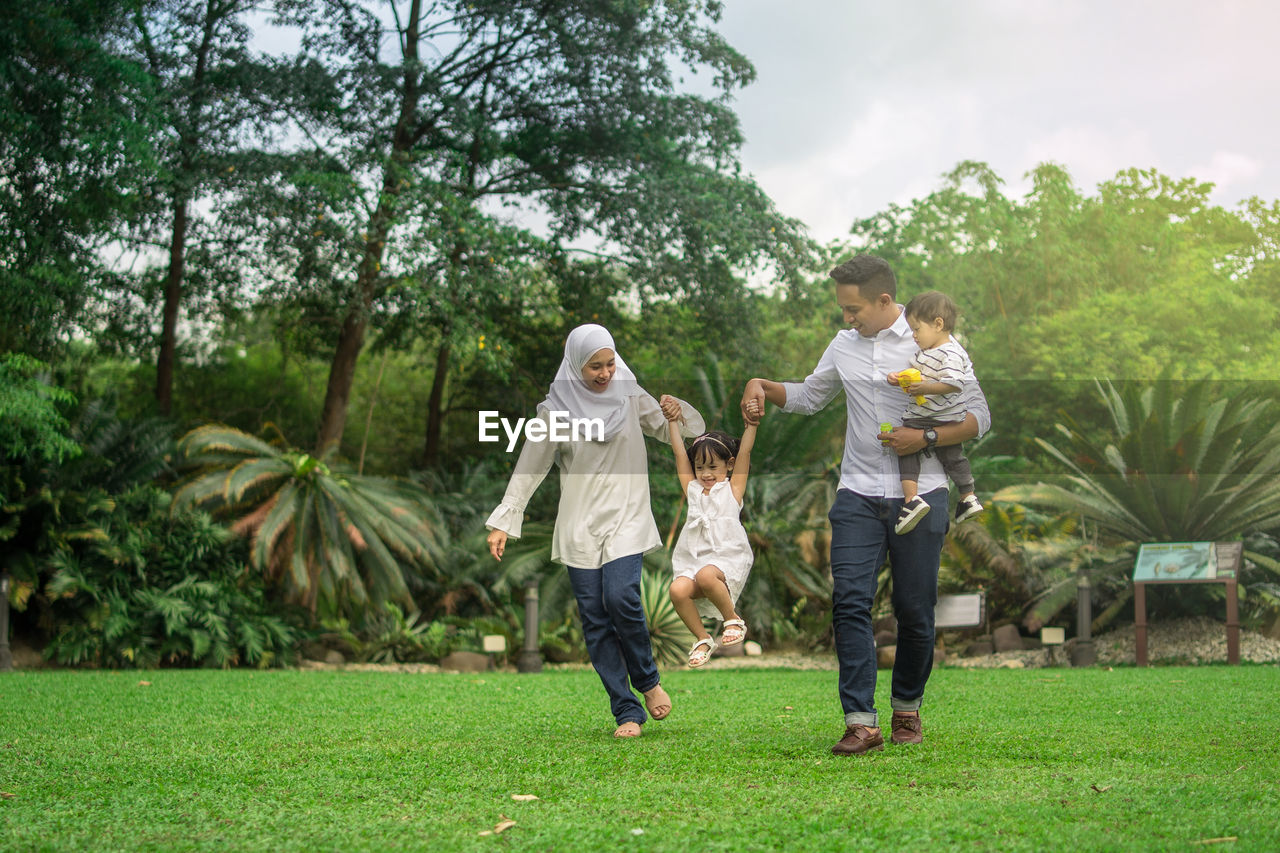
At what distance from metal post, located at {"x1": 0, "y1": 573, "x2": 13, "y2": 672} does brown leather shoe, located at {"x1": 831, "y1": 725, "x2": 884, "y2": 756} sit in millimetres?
9754

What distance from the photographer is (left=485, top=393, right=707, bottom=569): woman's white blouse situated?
4742 millimetres

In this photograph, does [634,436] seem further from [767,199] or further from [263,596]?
[767,199]

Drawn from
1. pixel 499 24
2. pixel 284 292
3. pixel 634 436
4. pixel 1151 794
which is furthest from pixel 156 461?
pixel 1151 794

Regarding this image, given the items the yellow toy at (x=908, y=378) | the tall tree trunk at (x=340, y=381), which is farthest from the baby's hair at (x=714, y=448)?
the tall tree trunk at (x=340, y=381)

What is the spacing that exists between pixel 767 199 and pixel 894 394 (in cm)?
1302

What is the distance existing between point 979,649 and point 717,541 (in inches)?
380

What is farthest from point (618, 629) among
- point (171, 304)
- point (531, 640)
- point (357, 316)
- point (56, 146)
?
point (171, 304)

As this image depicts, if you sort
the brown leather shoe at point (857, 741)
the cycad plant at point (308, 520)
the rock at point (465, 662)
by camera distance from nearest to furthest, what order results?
1. the brown leather shoe at point (857, 741)
2. the rock at point (465, 662)
3. the cycad plant at point (308, 520)

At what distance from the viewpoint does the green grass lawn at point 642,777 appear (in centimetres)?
283

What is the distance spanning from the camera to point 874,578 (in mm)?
4254

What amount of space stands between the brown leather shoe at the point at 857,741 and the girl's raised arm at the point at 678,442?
1.16 m

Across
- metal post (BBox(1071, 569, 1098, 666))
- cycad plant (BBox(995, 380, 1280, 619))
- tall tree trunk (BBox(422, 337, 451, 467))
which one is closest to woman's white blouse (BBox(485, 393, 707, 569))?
metal post (BBox(1071, 569, 1098, 666))

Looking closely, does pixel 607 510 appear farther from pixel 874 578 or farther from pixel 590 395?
pixel 874 578

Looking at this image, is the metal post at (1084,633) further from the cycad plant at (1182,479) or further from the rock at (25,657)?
the rock at (25,657)
